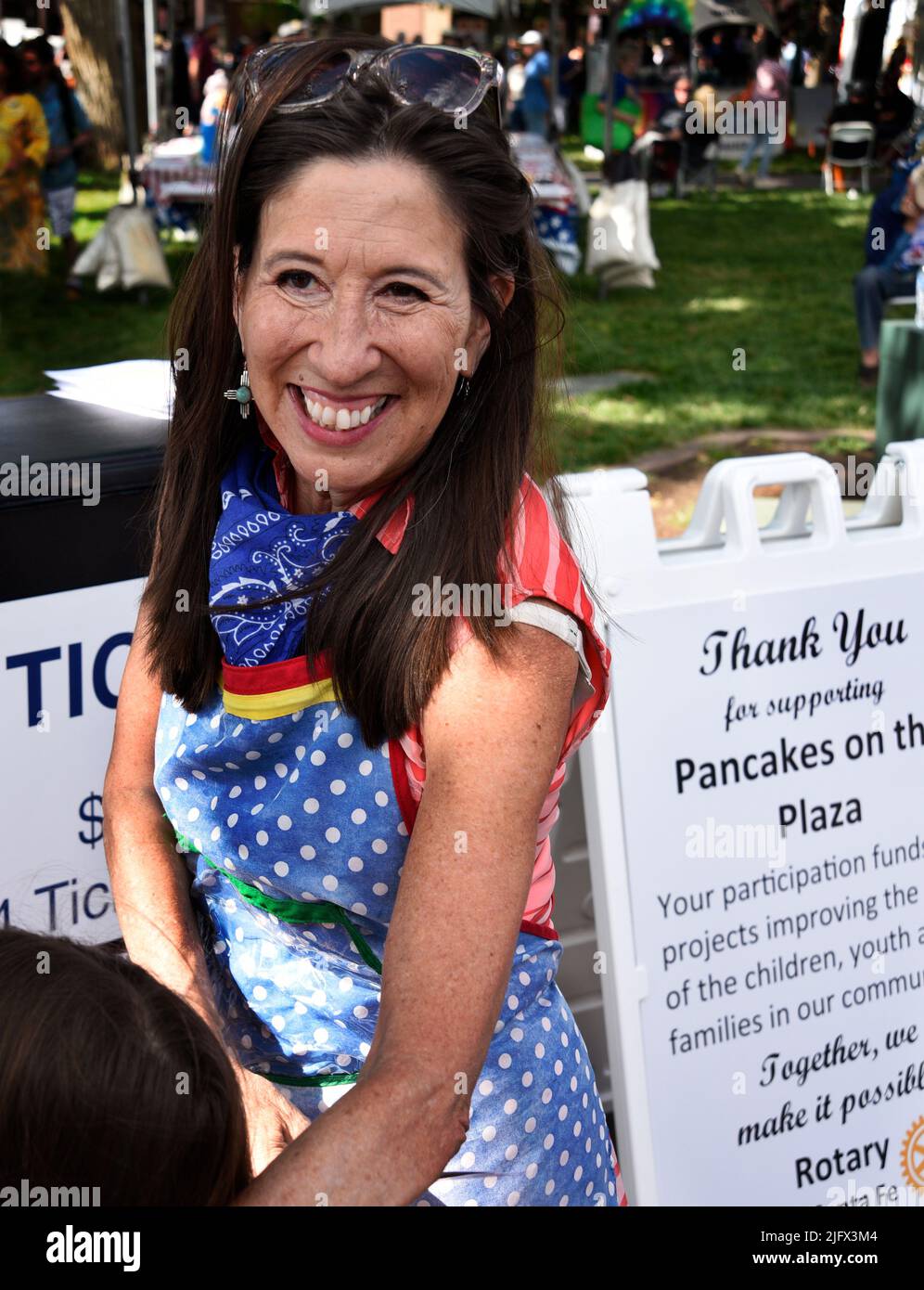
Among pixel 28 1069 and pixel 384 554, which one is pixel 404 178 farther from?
pixel 28 1069

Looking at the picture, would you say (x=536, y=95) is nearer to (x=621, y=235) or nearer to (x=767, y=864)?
(x=621, y=235)

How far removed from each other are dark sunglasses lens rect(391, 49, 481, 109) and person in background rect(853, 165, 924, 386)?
8419mm

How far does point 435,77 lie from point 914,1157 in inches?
86.7

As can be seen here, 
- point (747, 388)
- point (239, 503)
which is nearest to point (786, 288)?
point (747, 388)

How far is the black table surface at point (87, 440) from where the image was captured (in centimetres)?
209

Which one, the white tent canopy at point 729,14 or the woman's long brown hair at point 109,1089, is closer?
the woman's long brown hair at point 109,1089

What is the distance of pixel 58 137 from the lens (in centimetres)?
1138

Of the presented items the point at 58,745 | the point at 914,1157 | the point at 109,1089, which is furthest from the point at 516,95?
the point at 109,1089

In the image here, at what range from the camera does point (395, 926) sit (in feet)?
4.22

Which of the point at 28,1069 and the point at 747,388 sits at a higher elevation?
the point at 28,1069

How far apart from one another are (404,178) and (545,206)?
406 inches

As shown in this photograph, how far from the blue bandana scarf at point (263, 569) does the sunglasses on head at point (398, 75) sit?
406mm

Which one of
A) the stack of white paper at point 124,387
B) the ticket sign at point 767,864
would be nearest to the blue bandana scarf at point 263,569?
the stack of white paper at point 124,387

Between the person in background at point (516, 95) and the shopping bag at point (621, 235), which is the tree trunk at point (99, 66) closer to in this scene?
the person in background at point (516, 95)
